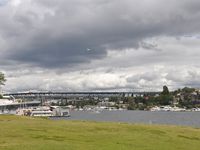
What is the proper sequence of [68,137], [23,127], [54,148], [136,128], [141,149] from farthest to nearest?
[136,128], [23,127], [68,137], [141,149], [54,148]

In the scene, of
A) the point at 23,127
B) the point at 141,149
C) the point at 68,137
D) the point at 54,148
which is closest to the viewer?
the point at 54,148

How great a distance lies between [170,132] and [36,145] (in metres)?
19.5

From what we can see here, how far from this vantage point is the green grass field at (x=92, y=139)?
36.2 m

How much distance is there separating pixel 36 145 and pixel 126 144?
25.6 ft

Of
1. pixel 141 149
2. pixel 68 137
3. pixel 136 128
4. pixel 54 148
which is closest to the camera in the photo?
pixel 54 148

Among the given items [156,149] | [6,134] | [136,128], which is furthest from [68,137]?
[136,128]

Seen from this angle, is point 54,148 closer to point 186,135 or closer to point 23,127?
point 23,127

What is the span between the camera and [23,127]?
48.0 meters

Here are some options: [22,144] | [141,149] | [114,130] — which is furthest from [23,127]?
[141,149]

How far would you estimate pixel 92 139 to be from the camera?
41125mm

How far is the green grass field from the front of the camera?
36.2 meters

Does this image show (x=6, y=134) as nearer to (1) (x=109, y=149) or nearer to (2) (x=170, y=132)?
(1) (x=109, y=149)

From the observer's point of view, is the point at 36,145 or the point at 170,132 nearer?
the point at 36,145

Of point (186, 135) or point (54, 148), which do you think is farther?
point (186, 135)
